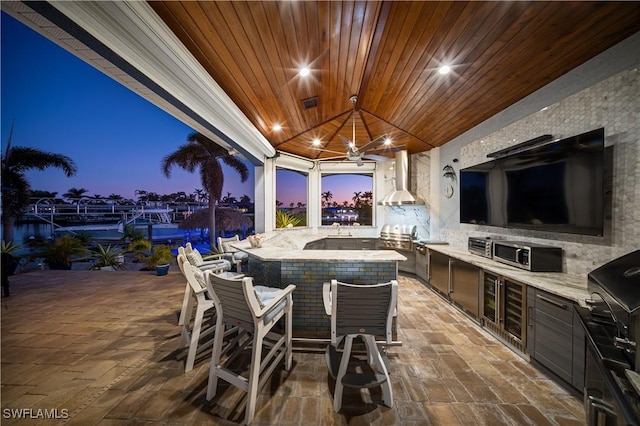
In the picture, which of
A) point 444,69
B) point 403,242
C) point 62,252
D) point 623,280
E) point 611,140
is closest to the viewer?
point 623,280

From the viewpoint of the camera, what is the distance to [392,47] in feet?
6.32

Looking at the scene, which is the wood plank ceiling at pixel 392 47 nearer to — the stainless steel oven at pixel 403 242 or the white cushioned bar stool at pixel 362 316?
the white cushioned bar stool at pixel 362 316

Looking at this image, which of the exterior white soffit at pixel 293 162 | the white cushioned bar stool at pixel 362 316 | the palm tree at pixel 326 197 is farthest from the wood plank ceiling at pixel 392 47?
the palm tree at pixel 326 197


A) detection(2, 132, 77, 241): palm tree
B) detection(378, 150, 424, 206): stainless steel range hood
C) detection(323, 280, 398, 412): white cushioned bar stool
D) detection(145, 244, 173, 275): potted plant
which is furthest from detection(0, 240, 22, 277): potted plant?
detection(378, 150, 424, 206): stainless steel range hood

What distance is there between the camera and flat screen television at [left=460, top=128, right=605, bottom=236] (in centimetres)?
188

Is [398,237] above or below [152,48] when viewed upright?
below

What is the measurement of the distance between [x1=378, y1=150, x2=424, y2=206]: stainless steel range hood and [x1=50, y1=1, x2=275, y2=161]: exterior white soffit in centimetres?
360

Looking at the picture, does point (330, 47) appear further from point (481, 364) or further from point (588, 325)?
point (481, 364)

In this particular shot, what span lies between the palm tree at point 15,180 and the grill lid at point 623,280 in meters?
9.56

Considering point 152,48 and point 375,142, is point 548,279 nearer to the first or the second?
point 375,142

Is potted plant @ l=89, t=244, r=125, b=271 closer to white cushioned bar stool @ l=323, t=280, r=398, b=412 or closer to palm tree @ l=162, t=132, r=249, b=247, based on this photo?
palm tree @ l=162, t=132, r=249, b=247

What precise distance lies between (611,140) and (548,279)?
1329 mm

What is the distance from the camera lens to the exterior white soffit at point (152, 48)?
122cm

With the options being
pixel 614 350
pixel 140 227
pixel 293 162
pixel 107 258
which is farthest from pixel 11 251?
pixel 614 350
